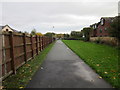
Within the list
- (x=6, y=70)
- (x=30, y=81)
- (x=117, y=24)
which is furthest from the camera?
(x=117, y=24)

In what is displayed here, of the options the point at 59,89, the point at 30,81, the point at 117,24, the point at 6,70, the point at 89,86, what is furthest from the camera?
the point at 117,24

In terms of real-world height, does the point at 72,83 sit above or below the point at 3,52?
below

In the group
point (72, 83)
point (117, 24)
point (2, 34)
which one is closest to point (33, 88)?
point (72, 83)

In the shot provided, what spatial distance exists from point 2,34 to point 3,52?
2.20ft

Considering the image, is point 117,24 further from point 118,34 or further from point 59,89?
point 59,89

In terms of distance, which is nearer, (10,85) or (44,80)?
(10,85)

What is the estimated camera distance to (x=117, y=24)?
625 inches

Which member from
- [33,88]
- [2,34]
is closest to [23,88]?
[33,88]

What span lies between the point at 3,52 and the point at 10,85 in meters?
1.25

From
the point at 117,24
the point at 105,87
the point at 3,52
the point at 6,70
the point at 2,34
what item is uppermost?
the point at 117,24

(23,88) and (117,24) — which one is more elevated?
(117,24)

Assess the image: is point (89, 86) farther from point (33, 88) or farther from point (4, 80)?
point (4, 80)

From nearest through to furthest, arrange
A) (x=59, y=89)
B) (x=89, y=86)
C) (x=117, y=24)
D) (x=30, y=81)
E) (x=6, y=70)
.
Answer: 1. (x=59, y=89)
2. (x=89, y=86)
3. (x=30, y=81)
4. (x=6, y=70)
5. (x=117, y=24)

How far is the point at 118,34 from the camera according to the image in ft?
54.0
